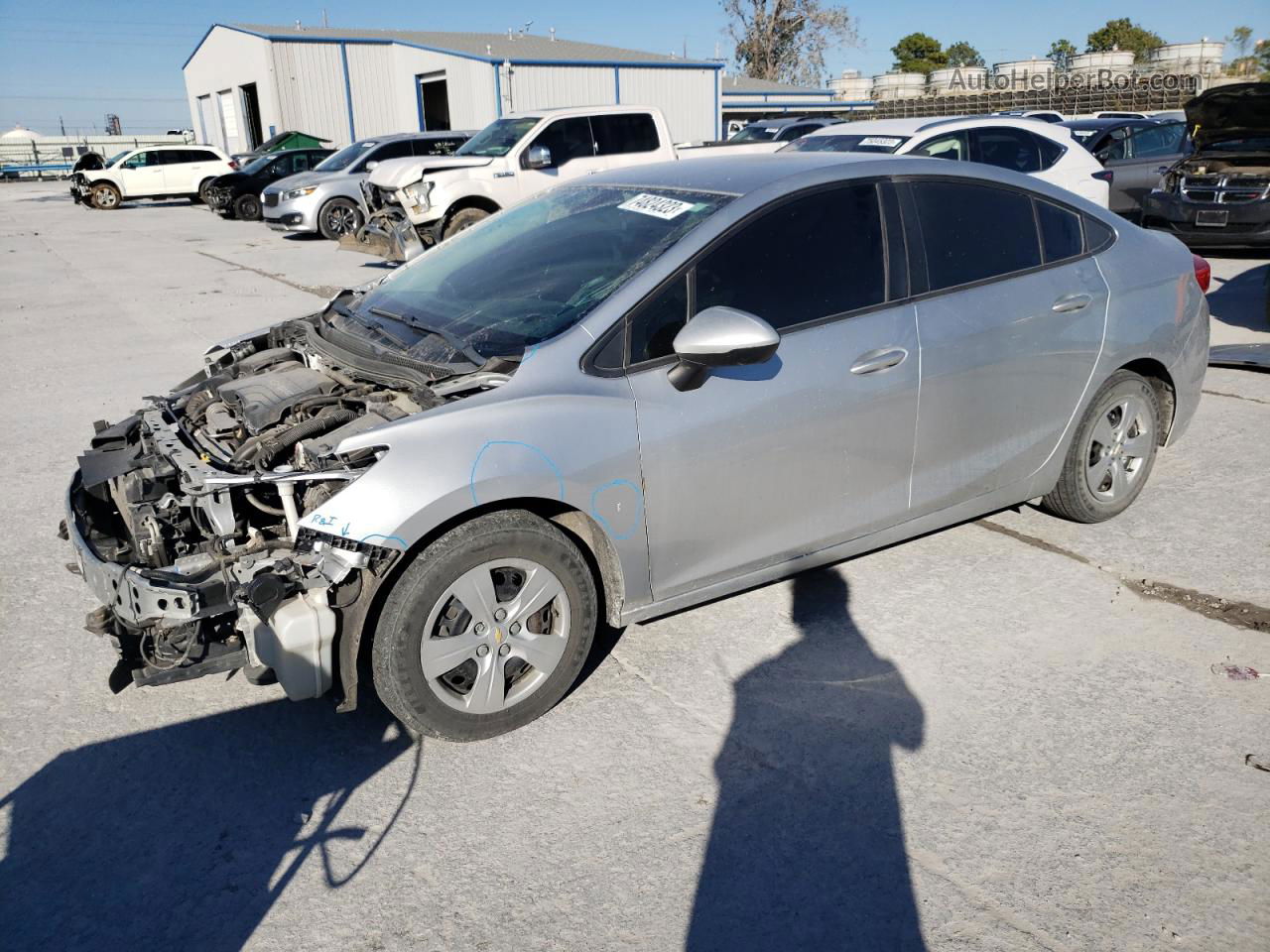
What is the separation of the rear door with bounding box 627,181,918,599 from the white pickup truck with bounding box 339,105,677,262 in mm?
10013

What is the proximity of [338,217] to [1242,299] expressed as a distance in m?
14.8

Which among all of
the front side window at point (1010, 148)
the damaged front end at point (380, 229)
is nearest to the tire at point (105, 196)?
the damaged front end at point (380, 229)

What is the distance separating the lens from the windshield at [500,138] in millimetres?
13961

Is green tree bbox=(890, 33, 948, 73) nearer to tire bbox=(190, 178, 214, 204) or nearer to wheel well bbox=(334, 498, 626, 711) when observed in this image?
tire bbox=(190, 178, 214, 204)

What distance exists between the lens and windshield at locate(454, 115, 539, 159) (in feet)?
45.8

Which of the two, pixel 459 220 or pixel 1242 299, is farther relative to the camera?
pixel 459 220

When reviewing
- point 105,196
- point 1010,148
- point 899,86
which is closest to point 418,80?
point 105,196

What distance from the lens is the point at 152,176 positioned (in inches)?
1136

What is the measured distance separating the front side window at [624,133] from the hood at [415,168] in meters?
1.56

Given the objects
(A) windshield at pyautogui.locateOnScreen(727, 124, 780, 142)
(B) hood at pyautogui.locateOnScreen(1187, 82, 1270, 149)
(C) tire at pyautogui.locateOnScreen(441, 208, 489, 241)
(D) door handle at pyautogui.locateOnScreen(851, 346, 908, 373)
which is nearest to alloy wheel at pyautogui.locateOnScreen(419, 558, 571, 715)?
(D) door handle at pyautogui.locateOnScreen(851, 346, 908, 373)

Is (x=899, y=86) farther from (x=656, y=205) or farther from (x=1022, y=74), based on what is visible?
(x=656, y=205)

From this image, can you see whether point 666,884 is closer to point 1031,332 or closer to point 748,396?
point 748,396

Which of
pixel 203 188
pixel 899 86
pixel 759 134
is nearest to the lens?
pixel 759 134

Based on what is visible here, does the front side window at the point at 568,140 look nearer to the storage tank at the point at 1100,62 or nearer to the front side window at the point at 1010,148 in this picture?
the front side window at the point at 1010,148
